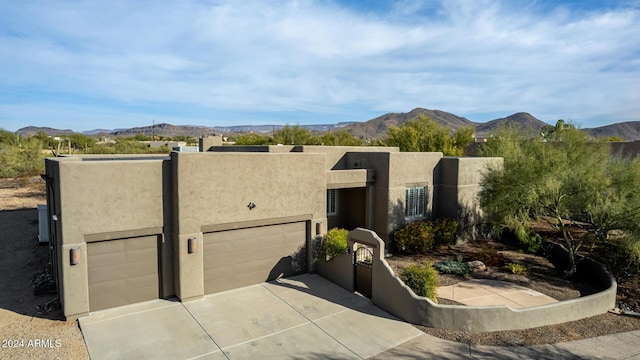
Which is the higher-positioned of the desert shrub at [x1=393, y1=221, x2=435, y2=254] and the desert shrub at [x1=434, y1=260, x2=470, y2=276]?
the desert shrub at [x1=393, y1=221, x2=435, y2=254]

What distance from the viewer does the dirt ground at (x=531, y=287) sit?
10.1 metres

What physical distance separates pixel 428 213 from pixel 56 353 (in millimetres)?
14875

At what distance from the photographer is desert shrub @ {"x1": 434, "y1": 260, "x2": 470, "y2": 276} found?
14789 mm

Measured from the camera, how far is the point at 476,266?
1545 cm

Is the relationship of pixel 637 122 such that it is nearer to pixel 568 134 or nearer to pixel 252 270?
pixel 568 134

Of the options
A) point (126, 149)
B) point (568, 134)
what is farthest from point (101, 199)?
point (126, 149)

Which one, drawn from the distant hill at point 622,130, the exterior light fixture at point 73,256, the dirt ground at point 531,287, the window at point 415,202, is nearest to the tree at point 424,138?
the dirt ground at point 531,287

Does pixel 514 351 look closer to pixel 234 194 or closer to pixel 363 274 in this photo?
pixel 363 274

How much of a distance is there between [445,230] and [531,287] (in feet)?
15.5

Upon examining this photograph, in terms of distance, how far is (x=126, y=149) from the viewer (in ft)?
149

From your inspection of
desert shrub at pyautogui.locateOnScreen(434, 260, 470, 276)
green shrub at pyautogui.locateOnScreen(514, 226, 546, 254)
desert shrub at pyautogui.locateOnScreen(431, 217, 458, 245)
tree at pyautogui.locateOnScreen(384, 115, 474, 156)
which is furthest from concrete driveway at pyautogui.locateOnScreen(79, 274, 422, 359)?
tree at pyautogui.locateOnScreen(384, 115, 474, 156)

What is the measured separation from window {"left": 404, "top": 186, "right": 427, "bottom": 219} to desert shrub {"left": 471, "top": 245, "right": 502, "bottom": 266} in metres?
2.97

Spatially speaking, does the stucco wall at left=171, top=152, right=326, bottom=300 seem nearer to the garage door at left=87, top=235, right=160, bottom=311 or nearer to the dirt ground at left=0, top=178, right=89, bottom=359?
Result: the garage door at left=87, top=235, right=160, bottom=311

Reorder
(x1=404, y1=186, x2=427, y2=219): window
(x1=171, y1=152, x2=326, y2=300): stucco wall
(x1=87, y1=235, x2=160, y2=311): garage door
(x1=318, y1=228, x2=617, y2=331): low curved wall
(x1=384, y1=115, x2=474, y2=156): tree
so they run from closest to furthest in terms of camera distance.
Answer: (x1=318, y1=228, x2=617, y2=331): low curved wall → (x1=87, y1=235, x2=160, y2=311): garage door → (x1=171, y1=152, x2=326, y2=300): stucco wall → (x1=404, y1=186, x2=427, y2=219): window → (x1=384, y1=115, x2=474, y2=156): tree
